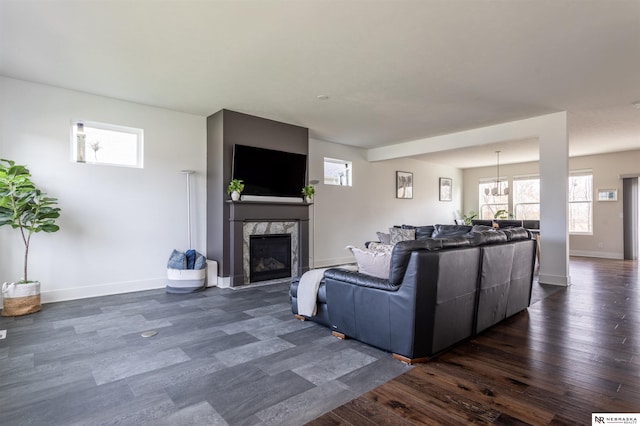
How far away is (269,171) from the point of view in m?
5.80

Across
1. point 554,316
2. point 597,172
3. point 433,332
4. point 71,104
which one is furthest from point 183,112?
point 597,172

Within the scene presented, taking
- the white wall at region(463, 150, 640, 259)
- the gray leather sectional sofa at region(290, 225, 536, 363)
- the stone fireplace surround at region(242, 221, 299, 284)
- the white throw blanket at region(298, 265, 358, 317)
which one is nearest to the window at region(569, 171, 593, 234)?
the white wall at region(463, 150, 640, 259)

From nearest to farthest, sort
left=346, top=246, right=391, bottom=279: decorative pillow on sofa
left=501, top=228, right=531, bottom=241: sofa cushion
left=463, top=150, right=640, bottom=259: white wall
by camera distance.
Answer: left=346, top=246, right=391, bottom=279: decorative pillow on sofa → left=501, top=228, right=531, bottom=241: sofa cushion → left=463, top=150, right=640, bottom=259: white wall

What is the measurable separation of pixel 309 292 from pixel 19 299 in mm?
3314

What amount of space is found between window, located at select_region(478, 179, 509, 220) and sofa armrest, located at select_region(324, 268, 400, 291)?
8.91m

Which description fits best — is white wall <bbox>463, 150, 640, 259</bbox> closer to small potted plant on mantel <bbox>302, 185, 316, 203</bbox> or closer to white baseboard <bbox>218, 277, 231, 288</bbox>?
small potted plant on mantel <bbox>302, 185, 316, 203</bbox>

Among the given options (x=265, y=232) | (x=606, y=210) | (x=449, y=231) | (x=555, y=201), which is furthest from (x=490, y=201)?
(x=265, y=232)

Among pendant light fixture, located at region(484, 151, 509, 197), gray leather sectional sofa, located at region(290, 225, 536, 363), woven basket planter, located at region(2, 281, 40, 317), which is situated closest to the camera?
gray leather sectional sofa, located at region(290, 225, 536, 363)

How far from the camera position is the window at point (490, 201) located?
10508 millimetres

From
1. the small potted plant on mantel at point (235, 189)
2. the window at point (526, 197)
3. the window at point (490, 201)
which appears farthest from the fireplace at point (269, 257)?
the window at point (526, 197)

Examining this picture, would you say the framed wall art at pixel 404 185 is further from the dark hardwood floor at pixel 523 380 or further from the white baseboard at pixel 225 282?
the dark hardwood floor at pixel 523 380

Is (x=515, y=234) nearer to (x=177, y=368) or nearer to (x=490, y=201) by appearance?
(x=177, y=368)

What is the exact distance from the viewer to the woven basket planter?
3.77 metres

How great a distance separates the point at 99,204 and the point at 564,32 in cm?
575
